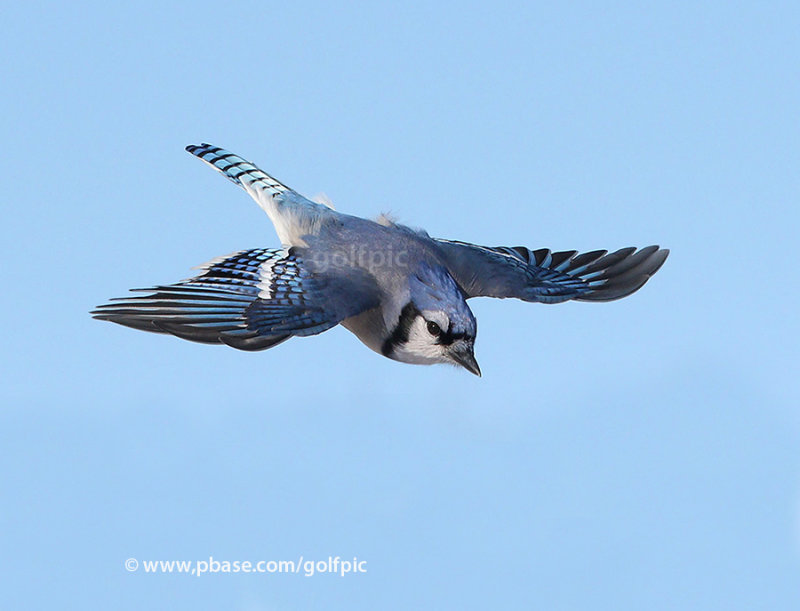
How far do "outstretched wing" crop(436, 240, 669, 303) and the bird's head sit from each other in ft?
2.14

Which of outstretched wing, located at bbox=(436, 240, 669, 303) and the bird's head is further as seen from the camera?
outstretched wing, located at bbox=(436, 240, 669, 303)

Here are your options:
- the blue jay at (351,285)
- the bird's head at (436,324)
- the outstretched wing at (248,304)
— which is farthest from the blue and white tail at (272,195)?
the bird's head at (436,324)

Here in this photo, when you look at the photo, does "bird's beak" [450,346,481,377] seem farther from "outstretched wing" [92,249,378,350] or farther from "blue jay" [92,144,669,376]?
"outstretched wing" [92,249,378,350]

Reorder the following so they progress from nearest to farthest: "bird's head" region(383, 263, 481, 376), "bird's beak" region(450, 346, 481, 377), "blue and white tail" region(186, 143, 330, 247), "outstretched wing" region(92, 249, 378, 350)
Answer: "outstretched wing" region(92, 249, 378, 350) < "bird's head" region(383, 263, 481, 376) < "bird's beak" region(450, 346, 481, 377) < "blue and white tail" region(186, 143, 330, 247)

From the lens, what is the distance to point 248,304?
7723mm

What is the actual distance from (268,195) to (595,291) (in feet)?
9.57

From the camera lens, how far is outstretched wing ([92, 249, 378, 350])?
24.4 ft

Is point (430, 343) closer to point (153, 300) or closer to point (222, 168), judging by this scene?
point (153, 300)

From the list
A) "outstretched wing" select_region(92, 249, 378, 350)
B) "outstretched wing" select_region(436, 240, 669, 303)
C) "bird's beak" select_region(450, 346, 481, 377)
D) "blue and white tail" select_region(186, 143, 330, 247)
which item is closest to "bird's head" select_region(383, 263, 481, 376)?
"bird's beak" select_region(450, 346, 481, 377)

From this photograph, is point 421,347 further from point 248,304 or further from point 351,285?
point 248,304

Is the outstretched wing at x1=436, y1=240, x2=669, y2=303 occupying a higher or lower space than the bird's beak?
higher

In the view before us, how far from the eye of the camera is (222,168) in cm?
968

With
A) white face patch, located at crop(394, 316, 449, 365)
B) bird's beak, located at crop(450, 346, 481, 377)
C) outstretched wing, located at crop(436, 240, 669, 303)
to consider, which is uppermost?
outstretched wing, located at crop(436, 240, 669, 303)

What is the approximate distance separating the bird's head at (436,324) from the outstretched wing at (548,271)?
653mm
